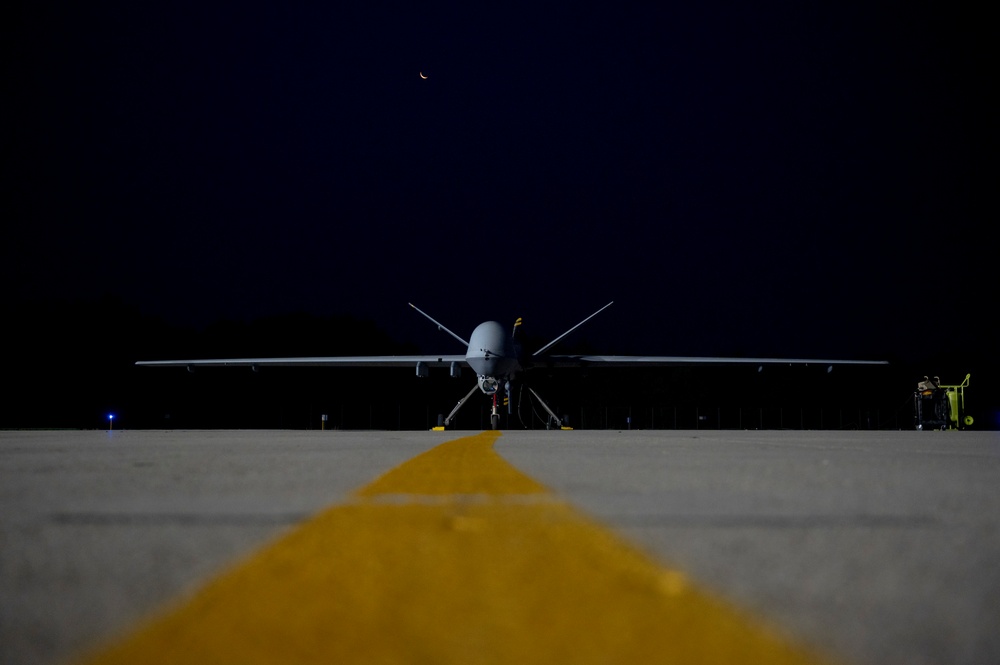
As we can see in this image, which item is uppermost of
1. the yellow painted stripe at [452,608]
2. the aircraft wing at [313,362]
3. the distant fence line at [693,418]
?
the yellow painted stripe at [452,608]

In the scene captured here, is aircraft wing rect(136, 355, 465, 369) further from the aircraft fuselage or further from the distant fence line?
the distant fence line

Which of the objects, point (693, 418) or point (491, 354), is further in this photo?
point (693, 418)

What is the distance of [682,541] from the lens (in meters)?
3.74

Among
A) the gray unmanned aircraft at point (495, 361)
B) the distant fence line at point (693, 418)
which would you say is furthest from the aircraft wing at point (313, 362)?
the distant fence line at point (693, 418)

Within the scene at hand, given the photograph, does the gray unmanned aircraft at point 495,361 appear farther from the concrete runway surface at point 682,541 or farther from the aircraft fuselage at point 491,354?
the concrete runway surface at point 682,541

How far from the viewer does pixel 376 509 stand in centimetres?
492

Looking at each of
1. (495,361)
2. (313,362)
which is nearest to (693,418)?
(313,362)

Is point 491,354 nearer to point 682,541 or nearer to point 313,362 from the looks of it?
point 313,362

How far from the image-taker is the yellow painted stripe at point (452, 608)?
6.20 ft

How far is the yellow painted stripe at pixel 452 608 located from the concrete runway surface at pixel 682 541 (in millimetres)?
92

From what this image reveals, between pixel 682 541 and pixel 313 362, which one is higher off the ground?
pixel 682 541

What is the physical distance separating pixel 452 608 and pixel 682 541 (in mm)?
1657

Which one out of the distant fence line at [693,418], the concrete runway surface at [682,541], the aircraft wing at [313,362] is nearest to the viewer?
the concrete runway surface at [682,541]

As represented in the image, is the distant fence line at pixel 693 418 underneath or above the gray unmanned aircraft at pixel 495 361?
underneath
